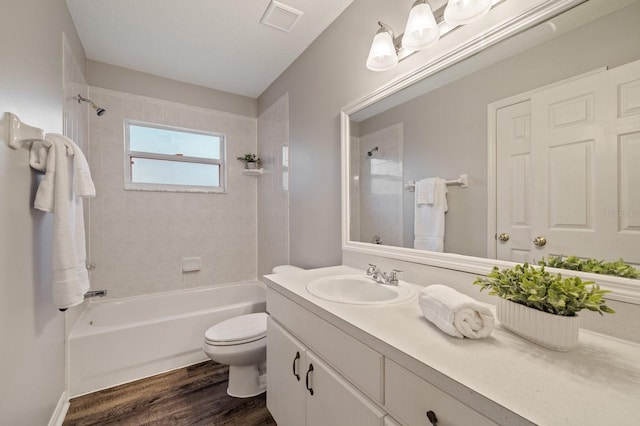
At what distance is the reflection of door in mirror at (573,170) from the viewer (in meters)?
0.71

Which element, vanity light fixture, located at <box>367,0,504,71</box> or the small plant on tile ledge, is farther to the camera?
vanity light fixture, located at <box>367,0,504,71</box>

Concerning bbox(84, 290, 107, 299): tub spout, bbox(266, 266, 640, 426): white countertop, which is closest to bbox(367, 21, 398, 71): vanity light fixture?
bbox(266, 266, 640, 426): white countertop

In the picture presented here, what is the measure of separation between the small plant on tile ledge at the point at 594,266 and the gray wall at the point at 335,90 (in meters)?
0.23

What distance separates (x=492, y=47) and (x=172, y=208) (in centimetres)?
280

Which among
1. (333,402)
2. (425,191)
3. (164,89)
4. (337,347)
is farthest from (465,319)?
(164,89)

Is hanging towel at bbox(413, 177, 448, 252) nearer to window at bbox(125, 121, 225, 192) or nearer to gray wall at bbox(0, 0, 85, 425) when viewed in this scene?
gray wall at bbox(0, 0, 85, 425)

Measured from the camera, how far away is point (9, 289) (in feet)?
3.18

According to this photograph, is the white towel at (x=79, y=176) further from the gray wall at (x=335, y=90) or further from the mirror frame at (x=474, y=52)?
the mirror frame at (x=474, y=52)

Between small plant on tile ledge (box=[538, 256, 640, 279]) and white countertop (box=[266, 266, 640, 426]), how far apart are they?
177mm

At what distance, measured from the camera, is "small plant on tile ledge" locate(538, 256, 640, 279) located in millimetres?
712

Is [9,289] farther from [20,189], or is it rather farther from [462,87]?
[462,87]

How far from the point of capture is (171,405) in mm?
1641

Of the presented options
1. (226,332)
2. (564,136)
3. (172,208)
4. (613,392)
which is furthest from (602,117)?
(172,208)

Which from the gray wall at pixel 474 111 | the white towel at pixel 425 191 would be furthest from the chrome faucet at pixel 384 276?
the white towel at pixel 425 191
